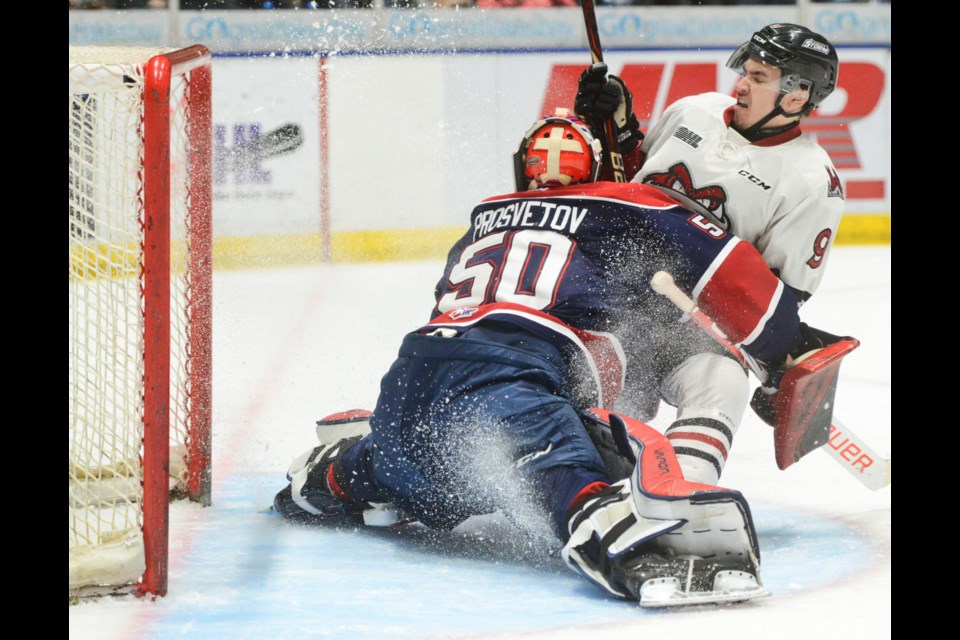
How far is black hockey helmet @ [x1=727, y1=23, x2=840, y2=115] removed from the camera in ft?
9.05

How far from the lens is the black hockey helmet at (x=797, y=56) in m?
2.76

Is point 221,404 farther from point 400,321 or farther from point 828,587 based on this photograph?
point 828,587

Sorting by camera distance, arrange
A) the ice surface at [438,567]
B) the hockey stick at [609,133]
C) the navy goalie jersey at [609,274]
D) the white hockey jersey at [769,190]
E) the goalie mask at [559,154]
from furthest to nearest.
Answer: the hockey stick at [609,133]
the white hockey jersey at [769,190]
the goalie mask at [559,154]
the navy goalie jersey at [609,274]
the ice surface at [438,567]

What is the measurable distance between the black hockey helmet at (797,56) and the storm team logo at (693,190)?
0.26m

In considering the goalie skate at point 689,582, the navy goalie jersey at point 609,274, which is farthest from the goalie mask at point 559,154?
the goalie skate at point 689,582

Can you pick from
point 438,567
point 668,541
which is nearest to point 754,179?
point 668,541

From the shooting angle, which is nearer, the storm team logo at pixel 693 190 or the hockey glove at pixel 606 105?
the storm team logo at pixel 693 190

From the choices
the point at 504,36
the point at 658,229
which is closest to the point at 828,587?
the point at 658,229

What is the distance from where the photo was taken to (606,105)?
9.82 ft

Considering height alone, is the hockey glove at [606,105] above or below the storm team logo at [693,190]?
above

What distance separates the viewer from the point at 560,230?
2486 millimetres

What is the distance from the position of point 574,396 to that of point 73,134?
1.02m

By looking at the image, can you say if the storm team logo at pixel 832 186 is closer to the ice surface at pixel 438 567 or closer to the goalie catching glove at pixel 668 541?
the ice surface at pixel 438 567

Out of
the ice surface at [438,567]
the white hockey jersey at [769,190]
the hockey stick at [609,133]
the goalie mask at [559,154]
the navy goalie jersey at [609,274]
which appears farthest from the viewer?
the hockey stick at [609,133]
